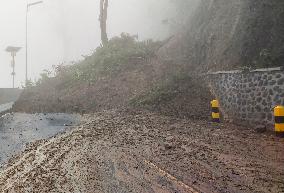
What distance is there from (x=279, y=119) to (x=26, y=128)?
9.73 m

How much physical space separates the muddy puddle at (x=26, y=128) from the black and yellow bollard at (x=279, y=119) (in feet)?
24.1

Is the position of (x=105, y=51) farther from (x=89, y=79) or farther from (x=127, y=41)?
(x=89, y=79)

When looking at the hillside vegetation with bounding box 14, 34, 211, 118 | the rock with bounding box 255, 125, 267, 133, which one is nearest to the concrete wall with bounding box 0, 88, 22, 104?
the hillside vegetation with bounding box 14, 34, 211, 118

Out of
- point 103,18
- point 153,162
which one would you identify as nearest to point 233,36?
point 153,162

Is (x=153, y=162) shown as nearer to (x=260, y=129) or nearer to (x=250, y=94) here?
(x=260, y=129)

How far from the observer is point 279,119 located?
888cm

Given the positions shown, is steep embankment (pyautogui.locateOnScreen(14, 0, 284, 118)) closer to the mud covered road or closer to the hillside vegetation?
the hillside vegetation

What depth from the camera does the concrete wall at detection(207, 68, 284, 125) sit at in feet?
32.9

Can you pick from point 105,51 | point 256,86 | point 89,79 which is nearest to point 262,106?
point 256,86

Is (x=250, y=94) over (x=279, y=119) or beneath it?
over

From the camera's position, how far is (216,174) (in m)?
6.09

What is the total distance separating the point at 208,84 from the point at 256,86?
401cm

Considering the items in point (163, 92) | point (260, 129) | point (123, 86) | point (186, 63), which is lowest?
point (260, 129)

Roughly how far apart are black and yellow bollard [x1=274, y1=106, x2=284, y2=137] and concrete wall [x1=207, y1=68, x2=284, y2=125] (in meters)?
0.97
